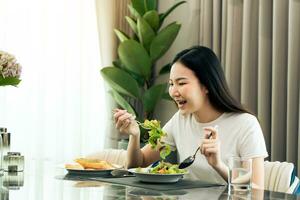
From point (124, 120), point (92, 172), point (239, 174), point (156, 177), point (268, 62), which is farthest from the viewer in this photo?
point (268, 62)

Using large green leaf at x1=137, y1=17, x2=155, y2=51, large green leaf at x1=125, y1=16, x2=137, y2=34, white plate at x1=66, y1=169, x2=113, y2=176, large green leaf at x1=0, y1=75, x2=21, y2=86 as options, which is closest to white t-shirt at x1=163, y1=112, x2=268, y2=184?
white plate at x1=66, y1=169, x2=113, y2=176

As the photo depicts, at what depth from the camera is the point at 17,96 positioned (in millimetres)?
3783

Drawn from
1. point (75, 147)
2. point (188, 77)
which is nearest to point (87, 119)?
point (75, 147)

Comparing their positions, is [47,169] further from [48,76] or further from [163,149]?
[48,76]

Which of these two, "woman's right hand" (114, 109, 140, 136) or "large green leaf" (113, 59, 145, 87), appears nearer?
"woman's right hand" (114, 109, 140, 136)

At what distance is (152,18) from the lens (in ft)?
12.7

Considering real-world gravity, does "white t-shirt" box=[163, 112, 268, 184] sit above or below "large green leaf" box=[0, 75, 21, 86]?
below

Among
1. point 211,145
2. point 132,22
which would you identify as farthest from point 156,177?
point 132,22

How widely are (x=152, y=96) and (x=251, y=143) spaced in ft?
5.80

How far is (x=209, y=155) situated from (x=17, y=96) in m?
2.26

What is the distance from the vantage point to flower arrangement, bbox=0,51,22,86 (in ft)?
5.99

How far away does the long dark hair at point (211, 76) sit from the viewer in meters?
2.29

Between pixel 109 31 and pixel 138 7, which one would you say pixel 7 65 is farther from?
pixel 109 31

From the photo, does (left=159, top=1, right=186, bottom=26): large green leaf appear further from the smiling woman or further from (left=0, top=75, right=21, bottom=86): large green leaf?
(left=0, top=75, right=21, bottom=86): large green leaf
